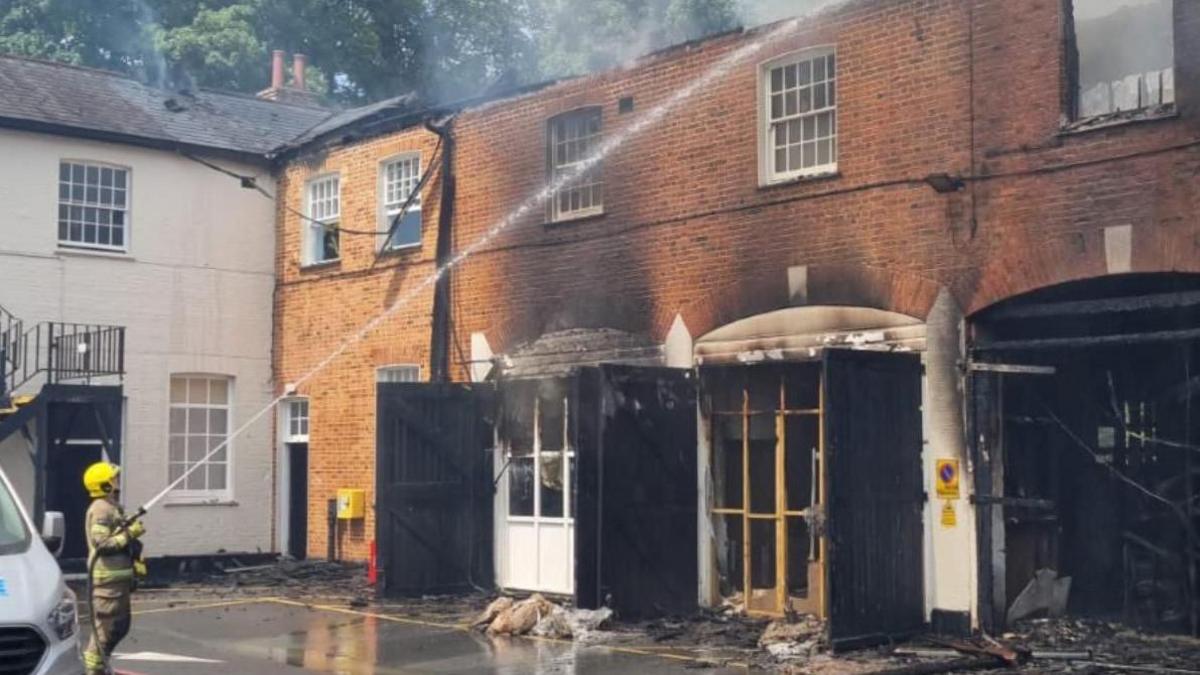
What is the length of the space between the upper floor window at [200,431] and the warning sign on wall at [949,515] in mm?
12779

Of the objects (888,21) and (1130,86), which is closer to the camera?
(1130,86)

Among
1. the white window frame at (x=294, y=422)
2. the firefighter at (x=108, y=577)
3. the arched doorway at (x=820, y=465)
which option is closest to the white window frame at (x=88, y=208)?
the white window frame at (x=294, y=422)

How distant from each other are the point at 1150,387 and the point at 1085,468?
1077 mm

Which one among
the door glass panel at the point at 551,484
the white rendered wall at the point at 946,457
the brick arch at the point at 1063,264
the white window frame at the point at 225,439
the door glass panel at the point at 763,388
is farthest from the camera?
the white window frame at the point at 225,439

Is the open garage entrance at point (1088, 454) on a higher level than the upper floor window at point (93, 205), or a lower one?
lower

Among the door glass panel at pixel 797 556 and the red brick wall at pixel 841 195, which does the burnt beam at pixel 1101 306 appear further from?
the door glass panel at pixel 797 556

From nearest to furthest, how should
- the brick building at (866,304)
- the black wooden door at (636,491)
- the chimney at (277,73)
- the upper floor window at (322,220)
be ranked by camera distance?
the brick building at (866,304) < the black wooden door at (636,491) < the upper floor window at (322,220) < the chimney at (277,73)

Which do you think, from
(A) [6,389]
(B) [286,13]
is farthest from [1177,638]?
(B) [286,13]

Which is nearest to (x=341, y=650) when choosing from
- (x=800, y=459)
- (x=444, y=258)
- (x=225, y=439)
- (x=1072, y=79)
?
(x=800, y=459)

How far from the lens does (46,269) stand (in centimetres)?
2189

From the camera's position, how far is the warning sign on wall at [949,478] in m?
14.0

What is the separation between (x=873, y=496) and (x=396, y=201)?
9.85m

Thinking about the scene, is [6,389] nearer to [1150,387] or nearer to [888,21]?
[888,21]

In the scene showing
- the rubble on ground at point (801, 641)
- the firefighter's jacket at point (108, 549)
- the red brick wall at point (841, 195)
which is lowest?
the rubble on ground at point (801, 641)
